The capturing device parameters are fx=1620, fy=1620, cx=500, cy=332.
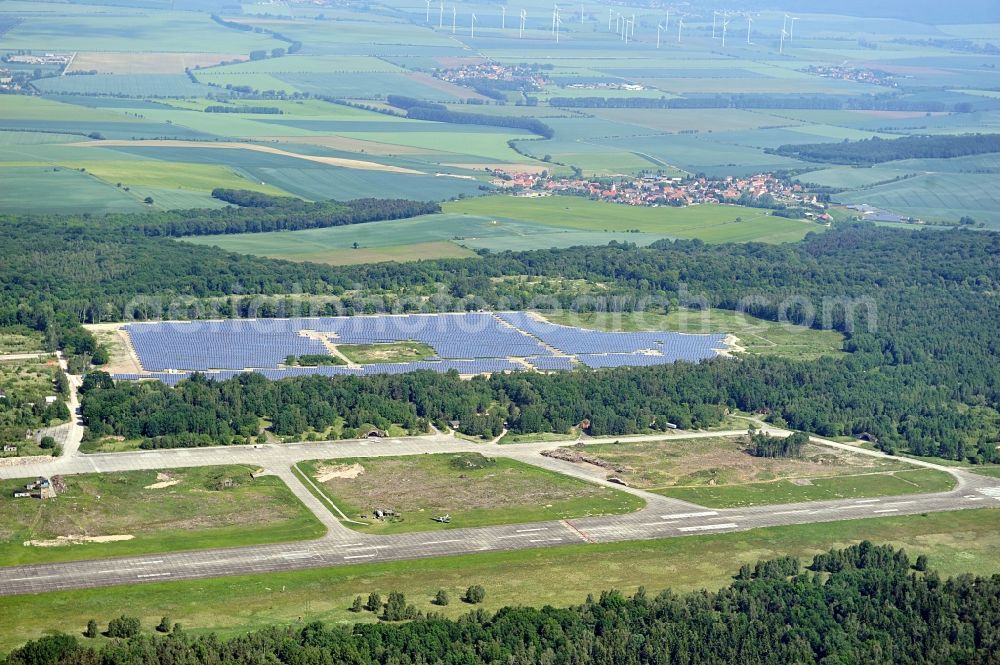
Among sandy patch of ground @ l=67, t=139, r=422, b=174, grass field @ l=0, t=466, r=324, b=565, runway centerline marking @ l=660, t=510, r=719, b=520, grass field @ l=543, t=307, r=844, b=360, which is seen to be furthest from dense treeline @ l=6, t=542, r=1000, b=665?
sandy patch of ground @ l=67, t=139, r=422, b=174

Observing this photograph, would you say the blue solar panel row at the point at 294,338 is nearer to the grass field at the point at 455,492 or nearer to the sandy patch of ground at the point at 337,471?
the sandy patch of ground at the point at 337,471

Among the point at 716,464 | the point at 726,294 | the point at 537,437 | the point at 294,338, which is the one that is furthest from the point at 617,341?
the point at 716,464

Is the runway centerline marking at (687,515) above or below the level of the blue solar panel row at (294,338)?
above

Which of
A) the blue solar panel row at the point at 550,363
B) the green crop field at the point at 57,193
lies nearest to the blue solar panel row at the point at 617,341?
the blue solar panel row at the point at 550,363

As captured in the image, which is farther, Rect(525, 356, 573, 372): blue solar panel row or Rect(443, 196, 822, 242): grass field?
Rect(443, 196, 822, 242): grass field

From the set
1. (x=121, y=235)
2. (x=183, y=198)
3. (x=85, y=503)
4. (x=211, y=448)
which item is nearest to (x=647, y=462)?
(x=211, y=448)

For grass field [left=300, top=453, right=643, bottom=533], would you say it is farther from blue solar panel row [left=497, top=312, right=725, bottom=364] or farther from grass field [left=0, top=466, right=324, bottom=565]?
blue solar panel row [left=497, top=312, right=725, bottom=364]

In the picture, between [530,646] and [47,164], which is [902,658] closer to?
[530,646]
